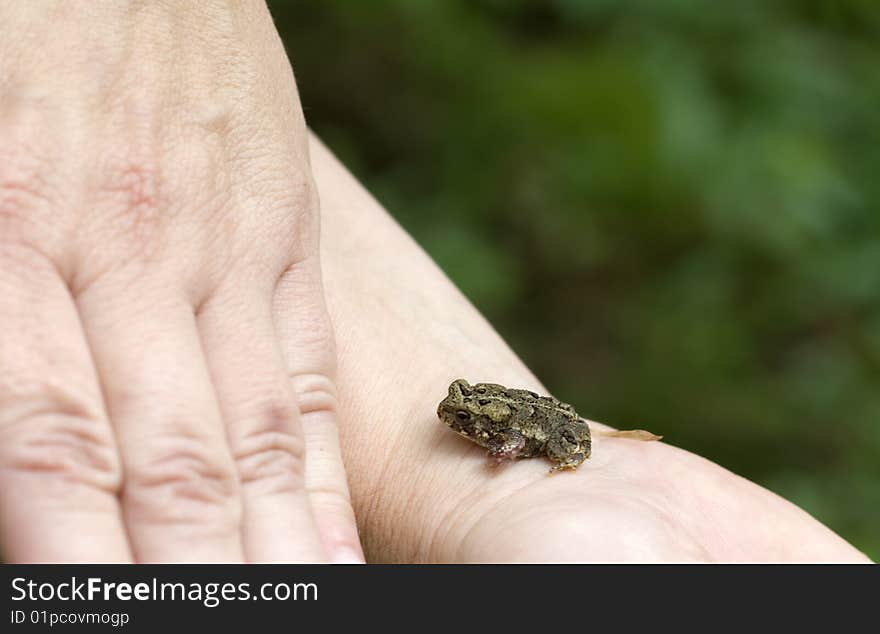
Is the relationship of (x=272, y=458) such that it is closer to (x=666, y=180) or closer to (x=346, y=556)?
(x=346, y=556)

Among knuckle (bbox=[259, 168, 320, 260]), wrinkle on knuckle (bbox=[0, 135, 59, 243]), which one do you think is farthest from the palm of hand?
wrinkle on knuckle (bbox=[0, 135, 59, 243])

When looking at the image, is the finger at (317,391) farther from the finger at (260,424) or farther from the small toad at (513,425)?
the small toad at (513,425)

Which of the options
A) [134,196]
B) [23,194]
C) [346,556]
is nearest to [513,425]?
[346,556]

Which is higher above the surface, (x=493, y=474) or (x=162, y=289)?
(x=162, y=289)
